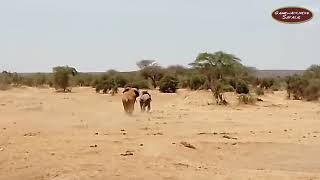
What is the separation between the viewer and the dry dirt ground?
424 inches

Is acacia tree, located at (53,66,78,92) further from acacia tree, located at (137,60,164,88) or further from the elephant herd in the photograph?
the elephant herd

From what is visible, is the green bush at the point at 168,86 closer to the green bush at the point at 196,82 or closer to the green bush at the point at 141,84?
the green bush at the point at 196,82

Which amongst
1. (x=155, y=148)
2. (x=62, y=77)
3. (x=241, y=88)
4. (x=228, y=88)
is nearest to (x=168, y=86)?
(x=241, y=88)

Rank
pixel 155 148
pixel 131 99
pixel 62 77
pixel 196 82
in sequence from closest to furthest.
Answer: pixel 155 148, pixel 131 99, pixel 196 82, pixel 62 77

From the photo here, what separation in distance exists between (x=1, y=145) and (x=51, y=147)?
1358 millimetres

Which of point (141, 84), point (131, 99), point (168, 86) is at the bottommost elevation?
point (131, 99)

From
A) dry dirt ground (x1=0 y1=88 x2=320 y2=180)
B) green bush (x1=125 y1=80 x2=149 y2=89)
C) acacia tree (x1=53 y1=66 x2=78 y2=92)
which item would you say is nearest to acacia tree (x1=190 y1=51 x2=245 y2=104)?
green bush (x1=125 y1=80 x2=149 y2=89)

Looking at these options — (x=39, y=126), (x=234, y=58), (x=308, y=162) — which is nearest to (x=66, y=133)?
(x=39, y=126)

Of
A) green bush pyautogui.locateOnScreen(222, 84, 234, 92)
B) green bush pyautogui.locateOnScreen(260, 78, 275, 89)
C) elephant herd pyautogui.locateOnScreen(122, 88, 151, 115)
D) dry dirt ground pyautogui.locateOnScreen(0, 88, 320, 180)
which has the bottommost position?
dry dirt ground pyautogui.locateOnScreen(0, 88, 320, 180)

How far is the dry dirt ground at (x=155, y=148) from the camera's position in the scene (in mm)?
10781

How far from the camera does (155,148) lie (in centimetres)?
1352

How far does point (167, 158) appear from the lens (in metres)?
12.2

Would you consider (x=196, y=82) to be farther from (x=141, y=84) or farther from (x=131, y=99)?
(x=131, y=99)

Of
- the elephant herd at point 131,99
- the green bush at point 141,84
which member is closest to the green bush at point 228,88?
the green bush at point 141,84
